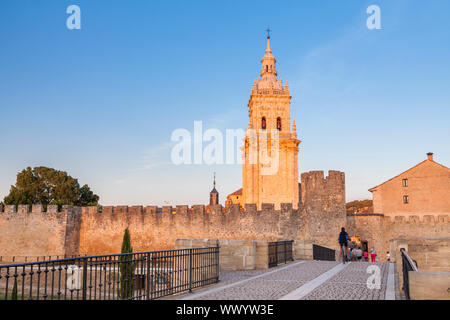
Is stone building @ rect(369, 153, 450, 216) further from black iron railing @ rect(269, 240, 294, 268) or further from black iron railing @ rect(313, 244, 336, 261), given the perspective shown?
black iron railing @ rect(269, 240, 294, 268)

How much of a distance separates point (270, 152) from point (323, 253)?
115ft

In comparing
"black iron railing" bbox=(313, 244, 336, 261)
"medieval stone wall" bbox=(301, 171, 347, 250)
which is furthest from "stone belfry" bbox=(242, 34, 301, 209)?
"black iron railing" bbox=(313, 244, 336, 261)

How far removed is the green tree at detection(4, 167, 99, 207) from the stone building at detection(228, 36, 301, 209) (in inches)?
902

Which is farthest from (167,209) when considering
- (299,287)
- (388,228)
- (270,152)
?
(270,152)

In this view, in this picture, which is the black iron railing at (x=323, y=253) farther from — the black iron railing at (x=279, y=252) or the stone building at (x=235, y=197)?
the stone building at (x=235, y=197)

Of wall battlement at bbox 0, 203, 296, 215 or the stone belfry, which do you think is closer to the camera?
wall battlement at bbox 0, 203, 296, 215

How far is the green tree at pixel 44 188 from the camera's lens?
45.7m

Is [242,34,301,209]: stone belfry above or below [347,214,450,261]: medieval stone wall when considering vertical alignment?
above

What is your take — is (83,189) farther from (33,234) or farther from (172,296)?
(172,296)

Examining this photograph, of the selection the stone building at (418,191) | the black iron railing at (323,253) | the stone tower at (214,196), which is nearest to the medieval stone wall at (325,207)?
the black iron railing at (323,253)

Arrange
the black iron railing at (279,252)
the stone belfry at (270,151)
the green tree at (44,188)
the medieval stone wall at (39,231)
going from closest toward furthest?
1. the black iron railing at (279,252)
2. the medieval stone wall at (39,231)
3. the green tree at (44,188)
4. the stone belfry at (270,151)

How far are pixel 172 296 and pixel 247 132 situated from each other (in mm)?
50769

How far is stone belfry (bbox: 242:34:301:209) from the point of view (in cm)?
5672

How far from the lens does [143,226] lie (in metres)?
32.2
